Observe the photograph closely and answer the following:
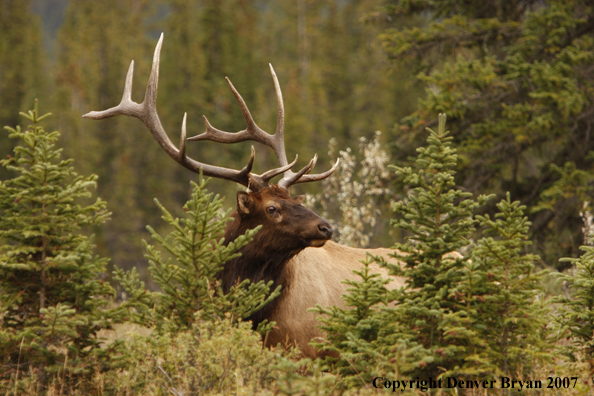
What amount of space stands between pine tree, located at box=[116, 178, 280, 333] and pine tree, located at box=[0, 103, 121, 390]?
31cm

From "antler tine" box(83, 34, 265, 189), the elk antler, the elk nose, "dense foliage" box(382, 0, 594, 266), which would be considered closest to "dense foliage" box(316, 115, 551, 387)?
the elk nose

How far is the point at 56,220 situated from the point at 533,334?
3358 mm

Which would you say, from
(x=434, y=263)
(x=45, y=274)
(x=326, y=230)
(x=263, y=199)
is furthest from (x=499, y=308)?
(x=45, y=274)

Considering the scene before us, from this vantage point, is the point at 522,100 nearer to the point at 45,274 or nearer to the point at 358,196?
the point at 358,196

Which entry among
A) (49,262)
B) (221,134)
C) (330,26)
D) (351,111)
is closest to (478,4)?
(221,134)

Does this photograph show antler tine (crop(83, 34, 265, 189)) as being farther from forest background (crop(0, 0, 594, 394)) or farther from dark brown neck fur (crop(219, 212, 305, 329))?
forest background (crop(0, 0, 594, 394))

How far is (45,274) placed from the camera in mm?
4746

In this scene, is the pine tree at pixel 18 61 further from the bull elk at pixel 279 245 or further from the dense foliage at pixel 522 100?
the bull elk at pixel 279 245

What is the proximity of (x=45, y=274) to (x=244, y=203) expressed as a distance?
178 cm

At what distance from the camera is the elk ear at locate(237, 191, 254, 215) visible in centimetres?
569

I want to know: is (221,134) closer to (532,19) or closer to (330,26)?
(532,19)

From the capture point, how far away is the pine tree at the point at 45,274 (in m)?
4.64

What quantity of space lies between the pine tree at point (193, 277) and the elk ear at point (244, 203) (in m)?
0.84

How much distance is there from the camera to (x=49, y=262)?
4676 millimetres
